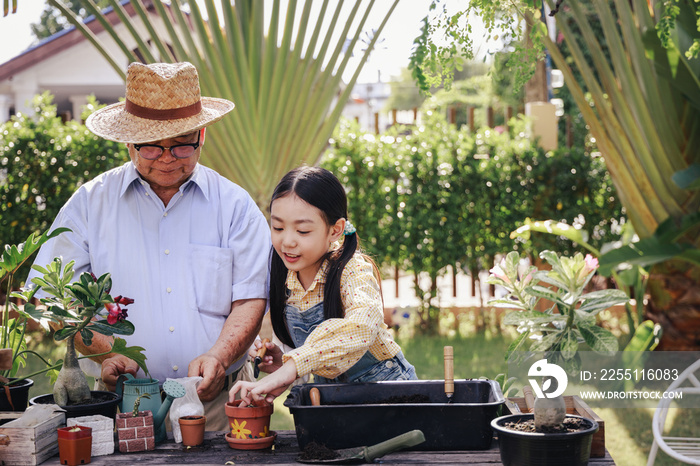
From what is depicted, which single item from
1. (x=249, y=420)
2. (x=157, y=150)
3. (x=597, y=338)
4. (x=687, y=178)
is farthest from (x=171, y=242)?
(x=687, y=178)

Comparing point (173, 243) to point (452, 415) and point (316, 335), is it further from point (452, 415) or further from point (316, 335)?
point (452, 415)

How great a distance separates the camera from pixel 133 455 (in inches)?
82.2

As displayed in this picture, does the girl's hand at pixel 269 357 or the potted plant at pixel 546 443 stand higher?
the girl's hand at pixel 269 357

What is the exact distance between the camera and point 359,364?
8.15 ft

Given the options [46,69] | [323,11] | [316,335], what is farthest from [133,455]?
[46,69]

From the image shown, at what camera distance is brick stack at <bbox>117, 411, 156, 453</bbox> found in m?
2.11

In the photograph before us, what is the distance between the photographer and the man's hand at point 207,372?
8.04ft

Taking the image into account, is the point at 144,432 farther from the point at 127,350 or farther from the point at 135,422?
the point at 127,350

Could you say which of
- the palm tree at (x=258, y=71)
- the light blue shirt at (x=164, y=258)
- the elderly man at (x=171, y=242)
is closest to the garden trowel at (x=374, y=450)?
the elderly man at (x=171, y=242)

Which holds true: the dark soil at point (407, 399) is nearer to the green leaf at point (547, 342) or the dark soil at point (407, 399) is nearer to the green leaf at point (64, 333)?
the green leaf at point (547, 342)

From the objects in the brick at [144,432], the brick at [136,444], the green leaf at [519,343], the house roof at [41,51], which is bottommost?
the brick at [136,444]

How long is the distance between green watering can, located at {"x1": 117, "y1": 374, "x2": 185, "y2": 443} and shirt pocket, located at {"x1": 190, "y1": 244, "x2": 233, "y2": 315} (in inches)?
21.8

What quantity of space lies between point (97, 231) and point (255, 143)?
1622mm

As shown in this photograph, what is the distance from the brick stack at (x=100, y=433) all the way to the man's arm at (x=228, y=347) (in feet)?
1.23
